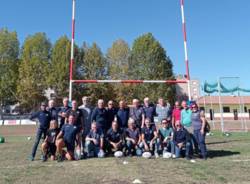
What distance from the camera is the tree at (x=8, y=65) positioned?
127 ft

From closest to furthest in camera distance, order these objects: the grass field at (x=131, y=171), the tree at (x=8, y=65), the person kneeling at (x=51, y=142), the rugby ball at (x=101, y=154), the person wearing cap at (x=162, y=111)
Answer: the grass field at (x=131, y=171)
the person kneeling at (x=51, y=142)
the rugby ball at (x=101, y=154)
the person wearing cap at (x=162, y=111)
the tree at (x=8, y=65)

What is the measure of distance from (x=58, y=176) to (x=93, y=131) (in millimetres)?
2696

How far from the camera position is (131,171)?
20.0 feet

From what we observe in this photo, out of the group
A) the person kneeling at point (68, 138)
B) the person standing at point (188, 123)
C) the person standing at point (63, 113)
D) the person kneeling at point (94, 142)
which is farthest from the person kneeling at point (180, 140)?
the person standing at point (63, 113)

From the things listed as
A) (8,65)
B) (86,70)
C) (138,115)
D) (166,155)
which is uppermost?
(8,65)

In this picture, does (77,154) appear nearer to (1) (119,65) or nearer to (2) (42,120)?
(2) (42,120)

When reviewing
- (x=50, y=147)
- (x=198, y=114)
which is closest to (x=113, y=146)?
(x=50, y=147)

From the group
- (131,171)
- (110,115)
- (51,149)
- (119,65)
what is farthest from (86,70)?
(131,171)

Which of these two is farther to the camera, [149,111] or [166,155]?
[149,111]

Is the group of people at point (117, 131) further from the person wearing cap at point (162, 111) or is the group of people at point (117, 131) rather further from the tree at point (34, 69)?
the tree at point (34, 69)

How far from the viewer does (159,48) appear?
36.5m

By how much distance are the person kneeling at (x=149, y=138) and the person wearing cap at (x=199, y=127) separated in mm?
1029

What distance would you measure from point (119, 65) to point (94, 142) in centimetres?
2994

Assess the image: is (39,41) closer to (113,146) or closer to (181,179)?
(113,146)
